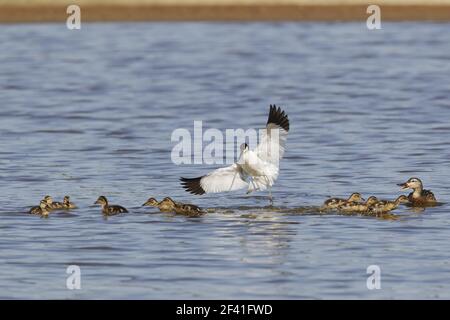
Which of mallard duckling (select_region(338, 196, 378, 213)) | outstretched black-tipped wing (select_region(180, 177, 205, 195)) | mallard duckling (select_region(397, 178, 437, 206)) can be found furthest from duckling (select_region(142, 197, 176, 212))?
mallard duckling (select_region(397, 178, 437, 206))

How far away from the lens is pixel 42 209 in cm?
1714

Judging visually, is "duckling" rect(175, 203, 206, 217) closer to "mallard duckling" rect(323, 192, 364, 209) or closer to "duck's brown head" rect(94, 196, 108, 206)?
"duck's brown head" rect(94, 196, 108, 206)

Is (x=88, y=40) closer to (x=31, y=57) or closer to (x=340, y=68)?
(x=31, y=57)

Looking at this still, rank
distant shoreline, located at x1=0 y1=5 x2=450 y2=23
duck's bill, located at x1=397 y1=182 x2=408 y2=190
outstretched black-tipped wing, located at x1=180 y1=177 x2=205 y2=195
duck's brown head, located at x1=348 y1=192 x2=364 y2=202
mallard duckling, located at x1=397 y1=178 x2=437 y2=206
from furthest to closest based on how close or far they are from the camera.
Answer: distant shoreline, located at x1=0 y1=5 x2=450 y2=23 → duck's bill, located at x1=397 y1=182 x2=408 y2=190 → mallard duckling, located at x1=397 y1=178 x2=437 y2=206 → outstretched black-tipped wing, located at x1=180 y1=177 x2=205 y2=195 → duck's brown head, located at x1=348 y1=192 x2=364 y2=202

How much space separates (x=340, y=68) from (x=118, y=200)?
69.1 feet

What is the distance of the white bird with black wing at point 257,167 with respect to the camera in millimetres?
16938

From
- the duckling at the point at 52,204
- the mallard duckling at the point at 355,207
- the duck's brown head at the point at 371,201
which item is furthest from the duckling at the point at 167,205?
the duck's brown head at the point at 371,201

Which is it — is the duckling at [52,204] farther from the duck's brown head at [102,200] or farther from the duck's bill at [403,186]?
the duck's bill at [403,186]

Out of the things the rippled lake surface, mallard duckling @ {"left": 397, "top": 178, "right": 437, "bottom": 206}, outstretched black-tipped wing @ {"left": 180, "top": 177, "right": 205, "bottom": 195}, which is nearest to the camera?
the rippled lake surface

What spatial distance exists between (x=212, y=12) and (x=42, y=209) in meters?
30.6

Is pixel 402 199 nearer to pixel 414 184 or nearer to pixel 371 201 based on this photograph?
pixel 414 184

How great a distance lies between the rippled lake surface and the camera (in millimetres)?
13945

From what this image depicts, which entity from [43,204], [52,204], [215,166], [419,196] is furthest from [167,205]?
[215,166]

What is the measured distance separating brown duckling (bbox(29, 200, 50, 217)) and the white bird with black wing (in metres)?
1.84
